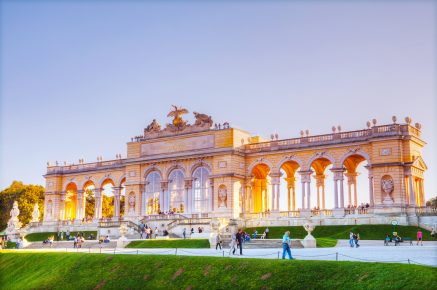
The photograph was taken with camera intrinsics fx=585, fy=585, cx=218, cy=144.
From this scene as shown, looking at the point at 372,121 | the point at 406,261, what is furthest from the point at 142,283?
the point at 372,121

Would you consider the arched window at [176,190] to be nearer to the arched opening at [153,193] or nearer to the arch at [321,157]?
the arched opening at [153,193]

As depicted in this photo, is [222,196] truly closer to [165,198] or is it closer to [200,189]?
[200,189]

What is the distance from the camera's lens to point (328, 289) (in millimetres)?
24219

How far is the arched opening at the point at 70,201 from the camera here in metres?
75.3

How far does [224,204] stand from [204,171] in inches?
185

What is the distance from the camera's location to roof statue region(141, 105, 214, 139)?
6282 cm

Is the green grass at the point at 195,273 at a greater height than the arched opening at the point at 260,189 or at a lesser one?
lesser

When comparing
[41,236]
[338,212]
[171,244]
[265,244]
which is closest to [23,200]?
[41,236]

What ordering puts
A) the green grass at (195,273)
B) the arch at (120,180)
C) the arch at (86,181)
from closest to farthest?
the green grass at (195,273), the arch at (120,180), the arch at (86,181)

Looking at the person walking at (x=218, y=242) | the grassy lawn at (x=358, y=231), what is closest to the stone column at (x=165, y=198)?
the grassy lawn at (x=358, y=231)

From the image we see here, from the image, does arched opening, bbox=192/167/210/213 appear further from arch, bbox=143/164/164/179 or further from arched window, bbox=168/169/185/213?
arch, bbox=143/164/164/179

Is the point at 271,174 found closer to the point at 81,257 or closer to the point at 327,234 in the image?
the point at 327,234

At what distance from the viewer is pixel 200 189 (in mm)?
62125

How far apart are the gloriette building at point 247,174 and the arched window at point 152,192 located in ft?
0.36
